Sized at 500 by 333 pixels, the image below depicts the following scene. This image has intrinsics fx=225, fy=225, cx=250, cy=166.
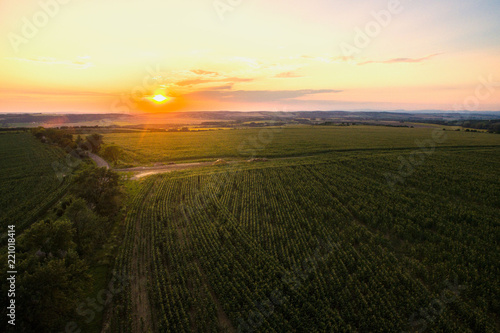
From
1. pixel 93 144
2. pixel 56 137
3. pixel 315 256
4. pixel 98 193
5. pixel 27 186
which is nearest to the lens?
pixel 315 256

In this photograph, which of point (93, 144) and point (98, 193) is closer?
point (98, 193)

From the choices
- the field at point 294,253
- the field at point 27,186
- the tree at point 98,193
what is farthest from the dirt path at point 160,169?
the tree at point 98,193

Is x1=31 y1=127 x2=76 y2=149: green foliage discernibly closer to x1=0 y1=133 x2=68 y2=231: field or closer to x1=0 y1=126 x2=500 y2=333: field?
x1=0 y1=133 x2=68 y2=231: field

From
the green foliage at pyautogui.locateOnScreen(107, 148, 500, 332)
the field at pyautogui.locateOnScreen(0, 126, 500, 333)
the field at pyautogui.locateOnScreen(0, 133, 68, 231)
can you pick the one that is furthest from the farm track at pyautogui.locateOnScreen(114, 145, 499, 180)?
the green foliage at pyautogui.locateOnScreen(107, 148, 500, 332)

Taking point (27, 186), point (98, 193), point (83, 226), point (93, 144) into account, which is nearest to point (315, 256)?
point (83, 226)

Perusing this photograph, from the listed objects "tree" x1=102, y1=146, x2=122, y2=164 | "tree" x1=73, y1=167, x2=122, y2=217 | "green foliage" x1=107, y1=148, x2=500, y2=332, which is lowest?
"green foliage" x1=107, y1=148, x2=500, y2=332

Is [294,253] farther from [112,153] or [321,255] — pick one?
[112,153]
